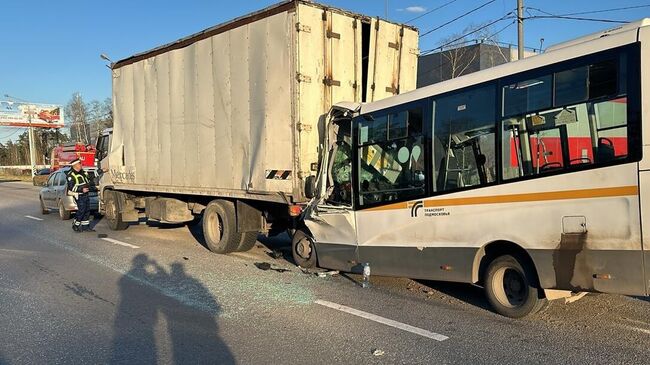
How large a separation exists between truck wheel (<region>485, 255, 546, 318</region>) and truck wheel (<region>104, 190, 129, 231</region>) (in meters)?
10.6

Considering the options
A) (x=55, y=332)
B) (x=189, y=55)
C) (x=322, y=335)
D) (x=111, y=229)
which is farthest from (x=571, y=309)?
(x=111, y=229)

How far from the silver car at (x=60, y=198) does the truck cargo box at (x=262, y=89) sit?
578 cm

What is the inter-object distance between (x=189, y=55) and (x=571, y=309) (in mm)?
7912

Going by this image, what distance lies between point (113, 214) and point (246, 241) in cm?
548

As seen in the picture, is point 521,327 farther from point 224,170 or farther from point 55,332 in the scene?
point 224,170

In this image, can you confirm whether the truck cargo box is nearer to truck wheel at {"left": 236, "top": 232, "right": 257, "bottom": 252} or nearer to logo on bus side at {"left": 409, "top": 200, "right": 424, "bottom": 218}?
truck wheel at {"left": 236, "top": 232, "right": 257, "bottom": 252}

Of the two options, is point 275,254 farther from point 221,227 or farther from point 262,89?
point 262,89

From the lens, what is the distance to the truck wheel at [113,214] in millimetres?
13477

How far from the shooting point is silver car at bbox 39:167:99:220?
52.7ft

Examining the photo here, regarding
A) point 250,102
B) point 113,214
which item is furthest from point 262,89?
point 113,214

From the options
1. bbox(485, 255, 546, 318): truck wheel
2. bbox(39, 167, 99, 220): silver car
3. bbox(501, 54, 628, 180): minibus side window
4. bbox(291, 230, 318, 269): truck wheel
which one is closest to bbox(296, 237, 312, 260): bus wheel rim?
bbox(291, 230, 318, 269): truck wheel

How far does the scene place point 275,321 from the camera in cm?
561

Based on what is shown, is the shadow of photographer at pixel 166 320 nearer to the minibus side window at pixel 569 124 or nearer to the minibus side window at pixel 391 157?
the minibus side window at pixel 391 157

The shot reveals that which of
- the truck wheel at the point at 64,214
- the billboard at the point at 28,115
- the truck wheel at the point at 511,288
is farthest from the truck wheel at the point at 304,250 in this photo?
the billboard at the point at 28,115
